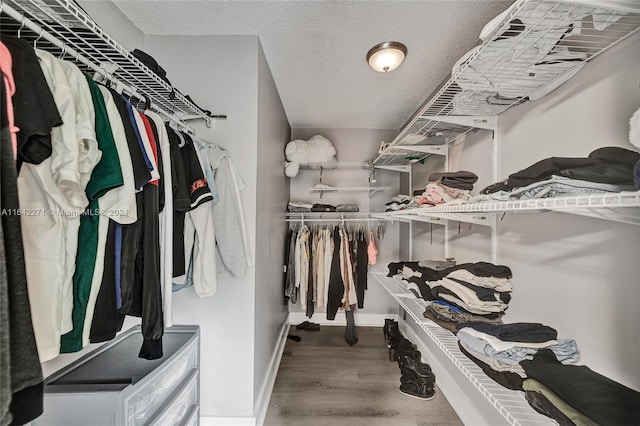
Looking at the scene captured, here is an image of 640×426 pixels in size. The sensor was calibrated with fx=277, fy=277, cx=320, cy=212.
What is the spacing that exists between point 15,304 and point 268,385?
1.78 m

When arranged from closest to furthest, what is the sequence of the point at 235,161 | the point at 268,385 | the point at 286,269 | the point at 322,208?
the point at 235,161 < the point at 268,385 < the point at 286,269 < the point at 322,208

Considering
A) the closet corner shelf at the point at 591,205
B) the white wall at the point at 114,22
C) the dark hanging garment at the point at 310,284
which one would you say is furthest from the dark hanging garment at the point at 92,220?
the dark hanging garment at the point at 310,284

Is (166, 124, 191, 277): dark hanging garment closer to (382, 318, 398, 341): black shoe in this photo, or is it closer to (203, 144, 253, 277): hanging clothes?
(203, 144, 253, 277): hanging clothes

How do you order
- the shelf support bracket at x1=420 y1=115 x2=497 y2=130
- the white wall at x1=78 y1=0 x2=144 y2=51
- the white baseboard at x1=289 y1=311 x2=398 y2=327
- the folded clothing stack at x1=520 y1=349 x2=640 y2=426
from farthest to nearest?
the white baseboard at x1=289 y1=311 x2=398 y2=327 → the shelf support bracket at x1=420 y1=115 x2=497 y2=130 → the white wall at x1=78 y1=0 x2=144 y2=51 → the folded clothing stack at x1=520 y1=349 x2=640 y2=426

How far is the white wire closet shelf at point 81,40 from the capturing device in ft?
2.25

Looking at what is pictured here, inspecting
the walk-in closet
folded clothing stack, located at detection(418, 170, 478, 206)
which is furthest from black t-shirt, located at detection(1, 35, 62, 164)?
folded clothing stack, located at detection(418, 170, 478, 206)

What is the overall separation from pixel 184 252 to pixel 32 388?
2.45ft

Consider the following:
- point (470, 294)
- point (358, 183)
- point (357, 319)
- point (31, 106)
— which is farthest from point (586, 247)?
point (357, 319)

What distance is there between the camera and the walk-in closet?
2.11 feet

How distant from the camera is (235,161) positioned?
1.63 m

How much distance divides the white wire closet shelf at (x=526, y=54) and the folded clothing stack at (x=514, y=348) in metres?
0.93

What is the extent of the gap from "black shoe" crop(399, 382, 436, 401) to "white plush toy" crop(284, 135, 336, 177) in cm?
203
